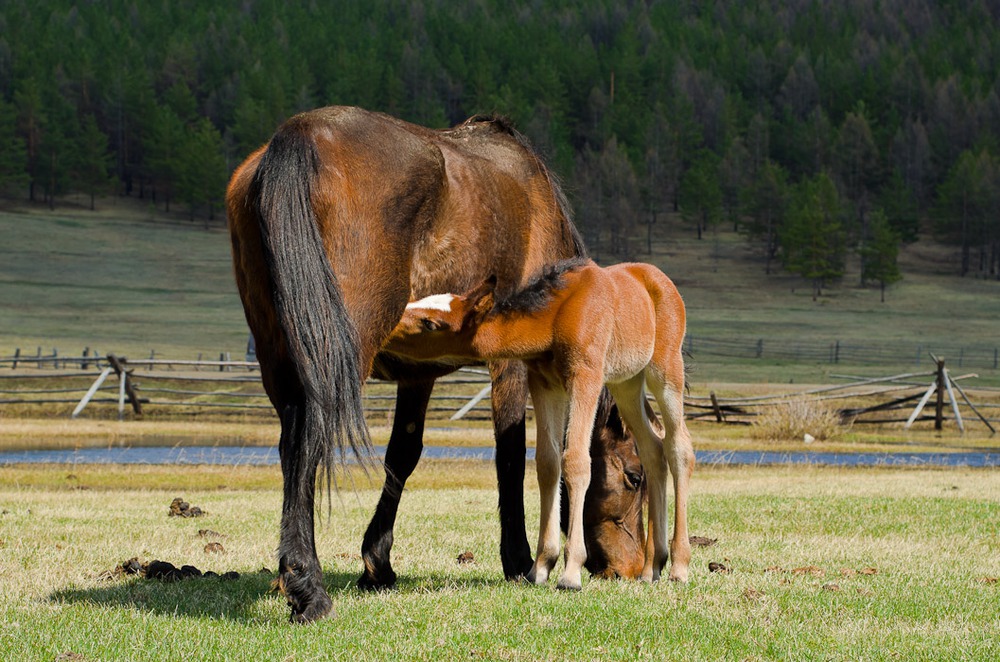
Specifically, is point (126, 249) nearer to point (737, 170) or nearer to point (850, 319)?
point (850, 319)

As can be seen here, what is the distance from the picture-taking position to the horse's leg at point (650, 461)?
6758 mm

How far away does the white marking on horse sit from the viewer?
19.0ft

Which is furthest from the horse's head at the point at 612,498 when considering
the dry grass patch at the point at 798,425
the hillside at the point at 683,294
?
the hillside at the point at 683,294

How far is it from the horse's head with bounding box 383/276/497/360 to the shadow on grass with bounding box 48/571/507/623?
130 centimetres

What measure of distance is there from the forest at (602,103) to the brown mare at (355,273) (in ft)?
265

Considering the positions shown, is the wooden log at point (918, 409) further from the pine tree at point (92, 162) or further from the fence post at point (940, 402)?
the pine tree at point (92, 162)

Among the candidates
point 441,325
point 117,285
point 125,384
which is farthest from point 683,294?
point 441,325

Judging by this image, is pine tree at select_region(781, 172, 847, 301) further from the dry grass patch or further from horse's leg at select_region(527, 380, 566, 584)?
horse's leg at select_region(527, 380, 566, 584)

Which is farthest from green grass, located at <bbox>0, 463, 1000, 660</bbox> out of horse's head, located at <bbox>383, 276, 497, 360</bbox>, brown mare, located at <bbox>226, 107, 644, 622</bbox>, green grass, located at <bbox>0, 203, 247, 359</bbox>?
green grass, located at <bbox>0, 203, 247, 359</bbox>

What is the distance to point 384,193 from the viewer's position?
5.98m

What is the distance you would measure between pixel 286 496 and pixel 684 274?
84.6m

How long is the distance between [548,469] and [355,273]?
58.9 inches

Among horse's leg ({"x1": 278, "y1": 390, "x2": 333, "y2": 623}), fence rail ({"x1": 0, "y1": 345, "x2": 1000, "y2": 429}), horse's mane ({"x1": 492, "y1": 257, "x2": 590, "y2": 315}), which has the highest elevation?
horse's mane ({"x1": 492, "y1": 257, "x2": 590, "y2": 315})

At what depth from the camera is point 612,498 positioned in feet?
23.5
